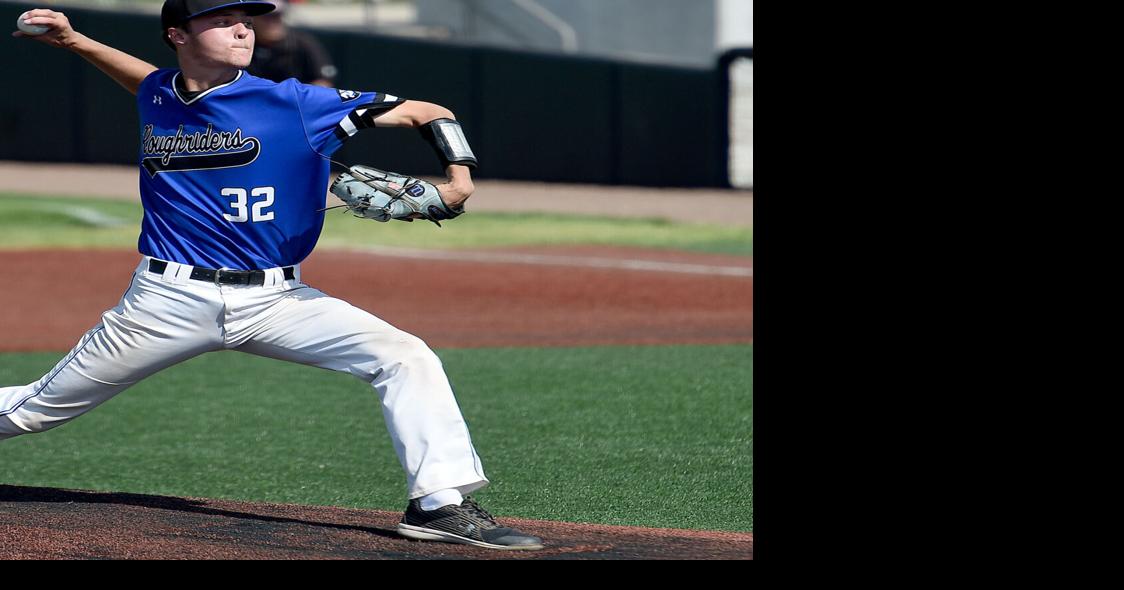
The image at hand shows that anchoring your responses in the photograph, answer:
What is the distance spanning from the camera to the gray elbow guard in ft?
13.5

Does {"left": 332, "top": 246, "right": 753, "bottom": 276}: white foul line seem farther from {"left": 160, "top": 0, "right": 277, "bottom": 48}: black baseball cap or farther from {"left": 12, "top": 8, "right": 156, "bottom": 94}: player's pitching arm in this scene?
{"left": 160, "top": 0, "right": 277, "bottom": 48}: black baseball cap

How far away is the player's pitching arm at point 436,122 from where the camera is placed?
4109mm

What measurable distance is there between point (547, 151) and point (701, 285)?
12.5 metres

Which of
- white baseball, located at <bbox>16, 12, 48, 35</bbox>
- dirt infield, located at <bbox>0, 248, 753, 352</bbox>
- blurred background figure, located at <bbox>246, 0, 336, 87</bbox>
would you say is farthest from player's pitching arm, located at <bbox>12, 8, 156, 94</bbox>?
blurred background figure, located at <bbox>246, 0, 336, 87</bbox>

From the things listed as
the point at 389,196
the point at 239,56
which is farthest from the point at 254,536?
the point at 239,56

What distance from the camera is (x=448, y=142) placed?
4145 mm

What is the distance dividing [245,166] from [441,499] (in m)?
1.07

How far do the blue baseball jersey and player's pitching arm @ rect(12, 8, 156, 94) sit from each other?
0.43m

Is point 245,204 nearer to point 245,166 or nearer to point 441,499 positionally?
point 245,166

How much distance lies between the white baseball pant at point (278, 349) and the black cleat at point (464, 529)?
6cm

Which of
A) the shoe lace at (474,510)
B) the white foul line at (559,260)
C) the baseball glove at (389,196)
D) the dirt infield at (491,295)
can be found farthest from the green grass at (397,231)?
the shoe lace at (474,510)
